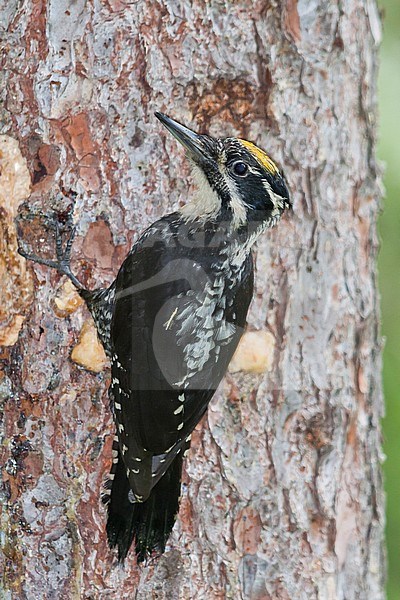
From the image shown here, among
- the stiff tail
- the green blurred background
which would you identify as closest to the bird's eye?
the stiff tail

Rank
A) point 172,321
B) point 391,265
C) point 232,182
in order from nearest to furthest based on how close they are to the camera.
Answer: point 172,321
point 232,182
point 391,265

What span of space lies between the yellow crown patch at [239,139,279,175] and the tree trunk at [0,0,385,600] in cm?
12

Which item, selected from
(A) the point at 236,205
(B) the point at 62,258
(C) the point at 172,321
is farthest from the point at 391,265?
(B) the point at 62,258

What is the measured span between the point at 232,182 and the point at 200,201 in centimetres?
10

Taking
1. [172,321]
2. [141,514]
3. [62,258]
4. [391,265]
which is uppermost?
[391,265]

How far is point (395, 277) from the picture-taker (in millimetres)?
3658

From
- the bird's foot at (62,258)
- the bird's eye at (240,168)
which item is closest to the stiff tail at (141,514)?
the bird's foot at (62,258)

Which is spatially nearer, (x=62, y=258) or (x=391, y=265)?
(x=62, y=258)

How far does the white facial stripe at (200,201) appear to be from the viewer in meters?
2.38

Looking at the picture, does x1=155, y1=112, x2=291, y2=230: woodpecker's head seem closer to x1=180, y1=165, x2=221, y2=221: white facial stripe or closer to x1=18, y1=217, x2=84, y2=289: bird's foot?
x1=180, y1=165, x2=221, y2=221: white facial stripe

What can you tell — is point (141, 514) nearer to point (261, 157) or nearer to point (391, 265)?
point (261, 157)

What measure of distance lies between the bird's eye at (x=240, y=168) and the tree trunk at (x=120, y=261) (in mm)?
136

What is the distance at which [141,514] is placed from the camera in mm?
2312

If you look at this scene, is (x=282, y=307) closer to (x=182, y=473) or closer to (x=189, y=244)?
(x=189, y=244)
